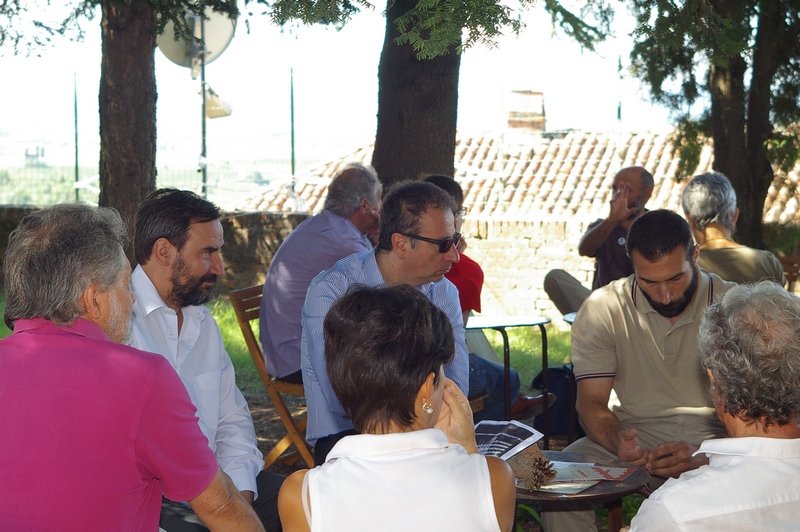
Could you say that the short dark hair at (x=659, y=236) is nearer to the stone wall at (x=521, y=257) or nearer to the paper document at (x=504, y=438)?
the paper document at (x=504, y=438)

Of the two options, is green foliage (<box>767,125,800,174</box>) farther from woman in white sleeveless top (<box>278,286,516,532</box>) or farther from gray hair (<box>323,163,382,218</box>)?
woman in white sleeveless top (<box>278,286,516,532</box>)

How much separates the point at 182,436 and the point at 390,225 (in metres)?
1.67

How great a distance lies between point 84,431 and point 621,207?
4.55m

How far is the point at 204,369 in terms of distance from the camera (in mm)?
3312

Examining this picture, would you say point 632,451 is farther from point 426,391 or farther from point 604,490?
point 426,391

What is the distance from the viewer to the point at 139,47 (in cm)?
589

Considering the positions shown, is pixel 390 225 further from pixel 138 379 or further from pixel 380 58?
pixel 380 58

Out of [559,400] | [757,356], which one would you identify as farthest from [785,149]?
[757,356]

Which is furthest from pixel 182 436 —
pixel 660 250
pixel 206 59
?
pixel 206 59

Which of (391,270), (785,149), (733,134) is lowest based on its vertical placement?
(391,270)

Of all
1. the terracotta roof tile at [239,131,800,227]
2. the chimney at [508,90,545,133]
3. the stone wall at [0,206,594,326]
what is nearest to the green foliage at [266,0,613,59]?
the stone wall at [0,206,594,326]

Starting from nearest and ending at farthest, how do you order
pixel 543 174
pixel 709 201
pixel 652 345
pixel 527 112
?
pixel 652 345 < pixel 709 201 < pixel 543 174 < pixel 527 112

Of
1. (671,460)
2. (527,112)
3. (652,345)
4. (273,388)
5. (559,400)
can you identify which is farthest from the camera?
(527,112)

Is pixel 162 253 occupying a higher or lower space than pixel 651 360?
higher
